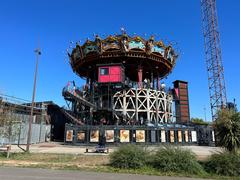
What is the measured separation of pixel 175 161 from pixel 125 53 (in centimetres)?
3368

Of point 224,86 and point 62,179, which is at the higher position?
point 224,86

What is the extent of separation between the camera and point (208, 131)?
4031 cm

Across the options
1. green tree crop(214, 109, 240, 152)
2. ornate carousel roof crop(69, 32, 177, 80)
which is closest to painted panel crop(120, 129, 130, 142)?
ornate carousel roof crop(69, 32, 177, 80)

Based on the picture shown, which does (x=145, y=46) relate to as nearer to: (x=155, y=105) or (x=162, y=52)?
(x=162, y=52)

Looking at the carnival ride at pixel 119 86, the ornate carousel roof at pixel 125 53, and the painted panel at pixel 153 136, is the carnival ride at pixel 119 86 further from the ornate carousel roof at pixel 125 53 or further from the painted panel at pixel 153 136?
the painted panel at pixel 153 136

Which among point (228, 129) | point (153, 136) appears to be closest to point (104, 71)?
point (153, 136)

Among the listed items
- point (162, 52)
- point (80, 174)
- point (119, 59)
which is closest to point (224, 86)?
point (162, 52)

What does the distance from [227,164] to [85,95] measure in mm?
39887

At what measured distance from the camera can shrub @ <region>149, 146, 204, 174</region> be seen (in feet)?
43.4

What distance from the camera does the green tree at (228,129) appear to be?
14948 mm

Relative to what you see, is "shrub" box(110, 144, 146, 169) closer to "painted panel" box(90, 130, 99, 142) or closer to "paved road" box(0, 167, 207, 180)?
"paved road" box(0, 167, 207, 180)

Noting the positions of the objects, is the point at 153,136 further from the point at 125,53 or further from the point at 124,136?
the point at 125,53

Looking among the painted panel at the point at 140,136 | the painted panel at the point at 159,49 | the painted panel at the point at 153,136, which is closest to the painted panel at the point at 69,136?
the painted panel at the point at 140,136

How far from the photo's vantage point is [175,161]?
1364 cm
